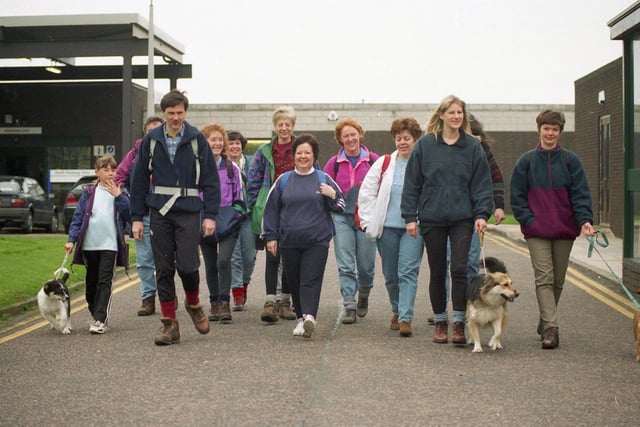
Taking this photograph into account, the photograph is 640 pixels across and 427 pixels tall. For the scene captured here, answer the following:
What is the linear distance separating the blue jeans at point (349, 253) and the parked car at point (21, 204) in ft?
56.2

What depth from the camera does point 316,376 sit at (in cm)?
693

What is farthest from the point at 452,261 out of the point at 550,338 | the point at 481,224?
the point at 550,338

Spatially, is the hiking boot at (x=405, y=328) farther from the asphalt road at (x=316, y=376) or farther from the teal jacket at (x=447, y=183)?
the teal jacket at (x=447, y=183)

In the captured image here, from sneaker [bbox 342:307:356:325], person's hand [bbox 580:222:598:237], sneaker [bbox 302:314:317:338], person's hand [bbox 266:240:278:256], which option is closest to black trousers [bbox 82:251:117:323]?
person's hand [bbox 266:240:278:256]

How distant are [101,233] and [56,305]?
0.79 meters

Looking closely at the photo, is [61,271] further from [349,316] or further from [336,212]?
[349,316]

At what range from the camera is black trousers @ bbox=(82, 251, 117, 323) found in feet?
30.1

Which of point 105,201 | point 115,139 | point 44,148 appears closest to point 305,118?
point 115,139

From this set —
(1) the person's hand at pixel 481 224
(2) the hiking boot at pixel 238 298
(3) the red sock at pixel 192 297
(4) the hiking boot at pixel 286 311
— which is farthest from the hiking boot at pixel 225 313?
(1) the person's hand at pixel 481 224

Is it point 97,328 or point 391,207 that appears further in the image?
point 391,207

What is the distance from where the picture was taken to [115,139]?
3778cm

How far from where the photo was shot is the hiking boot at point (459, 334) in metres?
8.21

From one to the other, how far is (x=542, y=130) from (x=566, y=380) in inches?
99.2

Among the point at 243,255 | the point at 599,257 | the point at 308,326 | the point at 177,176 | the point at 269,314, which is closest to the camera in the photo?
the point at 177,176
